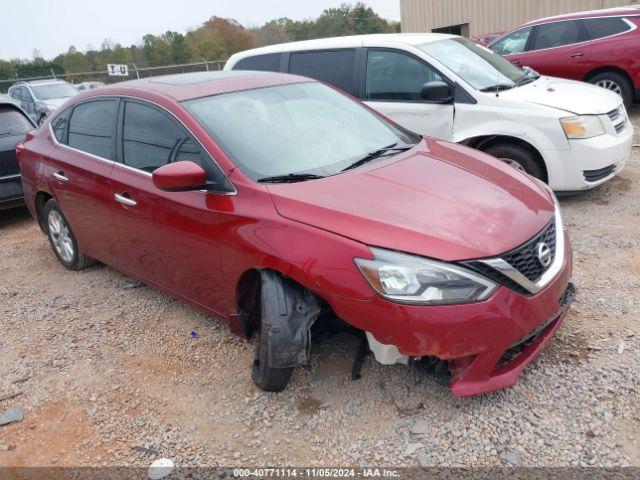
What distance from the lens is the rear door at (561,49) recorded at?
877 centimetres

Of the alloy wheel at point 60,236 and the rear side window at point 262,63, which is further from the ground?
the rear side window at point 262,63

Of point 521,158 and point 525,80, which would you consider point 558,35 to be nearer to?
point 525,80

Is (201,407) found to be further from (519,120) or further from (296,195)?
(519,120)

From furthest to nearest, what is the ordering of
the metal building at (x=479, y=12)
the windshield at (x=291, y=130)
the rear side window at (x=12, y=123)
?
the metal building at (x=479, y=12) → the rear side window at (x=12, y=123) → the windshield at (x=291, y=130)

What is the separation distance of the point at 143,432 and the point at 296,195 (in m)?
1.44

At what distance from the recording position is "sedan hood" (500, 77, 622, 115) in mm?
5055

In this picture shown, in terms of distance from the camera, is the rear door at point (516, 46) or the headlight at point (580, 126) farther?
the rear door at point (516, 46)

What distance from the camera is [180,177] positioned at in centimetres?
287

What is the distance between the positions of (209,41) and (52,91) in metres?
32.3

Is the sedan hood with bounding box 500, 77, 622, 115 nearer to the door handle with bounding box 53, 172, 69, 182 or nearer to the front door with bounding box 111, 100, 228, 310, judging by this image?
the front door with bounding box 111, 100, 228, 310

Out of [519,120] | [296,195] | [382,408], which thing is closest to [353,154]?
[296,195]

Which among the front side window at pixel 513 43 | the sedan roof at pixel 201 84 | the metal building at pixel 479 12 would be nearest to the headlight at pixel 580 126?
the sedan roof at pixel 201 84

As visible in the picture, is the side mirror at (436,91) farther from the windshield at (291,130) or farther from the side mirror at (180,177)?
the side mirror at (180,177)

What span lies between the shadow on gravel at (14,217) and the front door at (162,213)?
395 centimetres
